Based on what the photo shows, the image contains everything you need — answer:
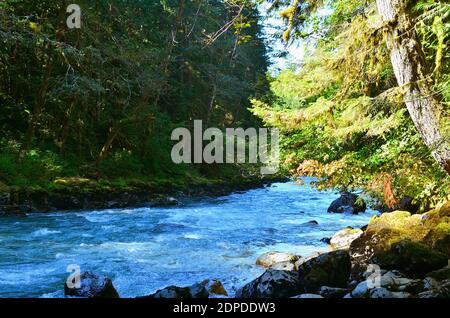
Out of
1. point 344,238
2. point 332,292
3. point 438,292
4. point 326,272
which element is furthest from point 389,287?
point 344,238

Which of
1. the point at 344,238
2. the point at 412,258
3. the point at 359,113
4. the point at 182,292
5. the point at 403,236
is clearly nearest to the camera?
the point at 182,292

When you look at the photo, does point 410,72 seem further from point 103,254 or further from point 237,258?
point 103,254

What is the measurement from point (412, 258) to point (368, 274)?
736 mm

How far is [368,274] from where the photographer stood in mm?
6812

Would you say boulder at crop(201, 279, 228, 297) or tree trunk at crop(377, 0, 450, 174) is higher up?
tree trunk at crop(377, 0, 450, 174)

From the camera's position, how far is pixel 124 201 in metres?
17.2

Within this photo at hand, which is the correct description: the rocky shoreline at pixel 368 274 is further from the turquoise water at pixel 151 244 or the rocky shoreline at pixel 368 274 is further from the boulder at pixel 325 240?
the boulder at pixel 325 240

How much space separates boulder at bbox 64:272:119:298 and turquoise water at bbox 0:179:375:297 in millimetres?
429

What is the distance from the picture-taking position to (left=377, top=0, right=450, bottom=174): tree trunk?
6133 millimetres

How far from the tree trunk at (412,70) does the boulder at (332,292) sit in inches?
97.1

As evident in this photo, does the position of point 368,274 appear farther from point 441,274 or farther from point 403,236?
point 403,236

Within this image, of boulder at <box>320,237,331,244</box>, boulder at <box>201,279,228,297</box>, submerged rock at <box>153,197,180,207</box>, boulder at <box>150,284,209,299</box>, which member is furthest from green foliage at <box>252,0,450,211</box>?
submerged rock at <box>153,197,180,207</box>

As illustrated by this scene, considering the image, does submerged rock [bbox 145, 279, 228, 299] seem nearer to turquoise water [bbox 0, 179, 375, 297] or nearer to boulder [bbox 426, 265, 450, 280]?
turquoise water [bbox 0, 179, 375, 297]

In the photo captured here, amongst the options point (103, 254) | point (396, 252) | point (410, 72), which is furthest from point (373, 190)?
point (103, 254)
